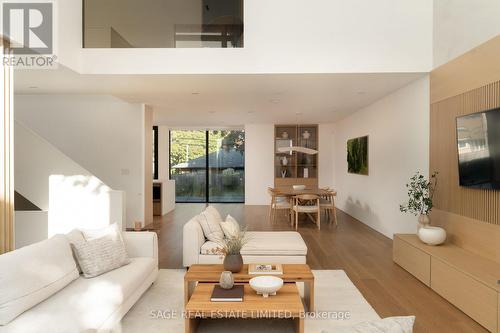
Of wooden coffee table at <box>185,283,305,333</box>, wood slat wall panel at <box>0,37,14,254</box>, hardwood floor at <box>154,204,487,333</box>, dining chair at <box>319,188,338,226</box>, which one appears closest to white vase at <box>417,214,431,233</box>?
hardwood floor at <box>154,204,487,333</box>

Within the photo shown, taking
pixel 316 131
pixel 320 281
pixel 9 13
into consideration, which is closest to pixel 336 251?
pixel 320 281

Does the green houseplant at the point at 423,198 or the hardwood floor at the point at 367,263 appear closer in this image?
the hardwood floor at the point at 367,263

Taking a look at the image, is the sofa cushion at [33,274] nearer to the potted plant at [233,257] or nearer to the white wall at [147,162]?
the potted plant at [233,257]

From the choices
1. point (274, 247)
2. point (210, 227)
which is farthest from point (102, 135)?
point (274, 247)

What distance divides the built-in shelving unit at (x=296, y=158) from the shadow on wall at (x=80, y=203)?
609 cm

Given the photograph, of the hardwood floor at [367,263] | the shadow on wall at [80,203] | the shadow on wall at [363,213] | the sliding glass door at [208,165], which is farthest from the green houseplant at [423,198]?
the sliding glass door at [208,165]

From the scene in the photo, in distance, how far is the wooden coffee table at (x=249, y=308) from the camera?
240cm

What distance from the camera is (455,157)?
4.03 meters

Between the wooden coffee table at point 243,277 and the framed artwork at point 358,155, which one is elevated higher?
the framed artwork at point 358,155

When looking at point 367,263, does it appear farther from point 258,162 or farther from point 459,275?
point 258,162

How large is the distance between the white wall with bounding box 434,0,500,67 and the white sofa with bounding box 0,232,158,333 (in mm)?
4294

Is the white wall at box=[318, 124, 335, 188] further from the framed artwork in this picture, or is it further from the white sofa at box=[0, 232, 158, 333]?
the white sofa at box=[0, 232, 158, 333]

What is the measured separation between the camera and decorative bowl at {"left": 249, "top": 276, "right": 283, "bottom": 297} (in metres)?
2.59

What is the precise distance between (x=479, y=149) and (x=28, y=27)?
506 centimetres
